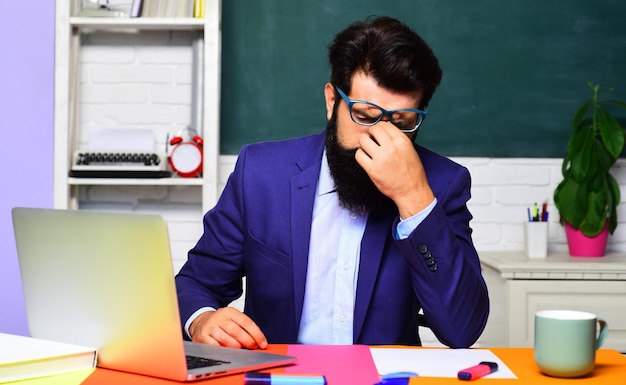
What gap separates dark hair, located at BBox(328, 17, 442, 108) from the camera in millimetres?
1713

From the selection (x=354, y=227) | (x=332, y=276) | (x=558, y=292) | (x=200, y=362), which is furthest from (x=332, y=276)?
(x=558, y=292)

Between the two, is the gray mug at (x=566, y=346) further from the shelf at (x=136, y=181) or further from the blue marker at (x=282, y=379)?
the shelf at (x=136, y=181)

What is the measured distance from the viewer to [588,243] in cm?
294

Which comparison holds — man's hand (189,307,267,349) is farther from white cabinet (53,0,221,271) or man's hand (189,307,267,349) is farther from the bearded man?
white cabinet (53,0,221,271)

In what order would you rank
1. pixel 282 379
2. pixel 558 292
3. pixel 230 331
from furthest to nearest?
pixel 558 292, pixel 230 331, pixel 282 379

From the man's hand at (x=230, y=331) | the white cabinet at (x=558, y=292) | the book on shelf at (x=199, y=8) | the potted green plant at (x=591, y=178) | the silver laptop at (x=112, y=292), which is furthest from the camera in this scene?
the book on shelf at (x=199, y=8)

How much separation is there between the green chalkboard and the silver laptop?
6.06 feet

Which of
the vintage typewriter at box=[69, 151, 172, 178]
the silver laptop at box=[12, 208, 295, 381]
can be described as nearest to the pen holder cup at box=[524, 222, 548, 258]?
the vintage typewriter at box=[69, 151, 172, 178]

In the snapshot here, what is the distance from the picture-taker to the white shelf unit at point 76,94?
9.64 ft

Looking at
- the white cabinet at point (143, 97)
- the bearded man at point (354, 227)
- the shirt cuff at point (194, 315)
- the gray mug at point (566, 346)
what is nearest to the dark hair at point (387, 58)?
the bearded man at point (354, 227)

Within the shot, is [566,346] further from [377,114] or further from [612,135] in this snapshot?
[612,135]

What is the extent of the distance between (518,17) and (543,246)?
2.99ft

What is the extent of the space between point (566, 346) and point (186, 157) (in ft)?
6.61

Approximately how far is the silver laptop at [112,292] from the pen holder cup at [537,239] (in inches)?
71.2
